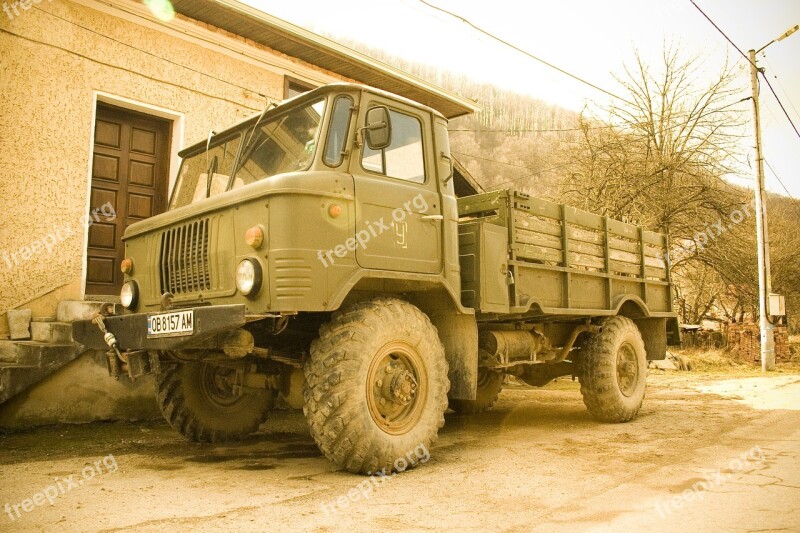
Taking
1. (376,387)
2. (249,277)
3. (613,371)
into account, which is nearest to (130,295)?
(249,277)

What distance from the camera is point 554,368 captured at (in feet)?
24.0

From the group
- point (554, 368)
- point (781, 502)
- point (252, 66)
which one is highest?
point (252, 66)

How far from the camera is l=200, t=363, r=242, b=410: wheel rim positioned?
17.9 feet

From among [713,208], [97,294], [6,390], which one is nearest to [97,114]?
[97,294]

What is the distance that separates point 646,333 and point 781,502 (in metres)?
4.77

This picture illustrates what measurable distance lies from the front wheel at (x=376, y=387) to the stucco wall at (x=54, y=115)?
4.37 m

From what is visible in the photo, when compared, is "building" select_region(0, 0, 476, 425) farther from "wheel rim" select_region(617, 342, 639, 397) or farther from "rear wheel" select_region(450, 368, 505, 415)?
"wheel rim" select_region(617, 342, 639, 397)

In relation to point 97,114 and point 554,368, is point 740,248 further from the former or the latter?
point 97,114

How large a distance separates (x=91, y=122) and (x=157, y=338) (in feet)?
14.6

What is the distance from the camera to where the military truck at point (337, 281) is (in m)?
3.97

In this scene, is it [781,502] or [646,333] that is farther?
[646,333]

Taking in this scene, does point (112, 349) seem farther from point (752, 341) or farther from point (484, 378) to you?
point (752, 341)

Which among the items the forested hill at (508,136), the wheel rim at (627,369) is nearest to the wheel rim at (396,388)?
the wheel rim at (627,369)

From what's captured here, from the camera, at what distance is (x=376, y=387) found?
13.8 feet
